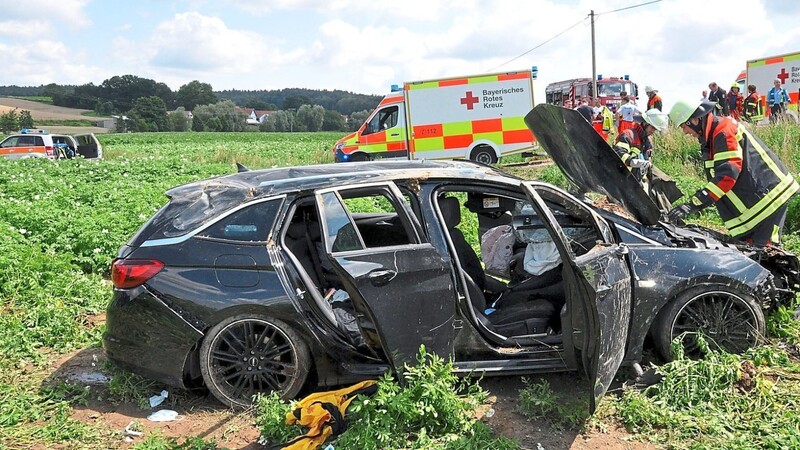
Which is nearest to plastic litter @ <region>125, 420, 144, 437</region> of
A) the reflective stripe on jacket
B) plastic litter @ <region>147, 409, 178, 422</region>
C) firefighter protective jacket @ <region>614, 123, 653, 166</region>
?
plastic litter @ <region>147, 409, 178, 422</region>

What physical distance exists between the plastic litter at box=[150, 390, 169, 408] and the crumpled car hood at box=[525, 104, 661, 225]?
3.14 metres

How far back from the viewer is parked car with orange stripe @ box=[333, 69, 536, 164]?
17656 millimetres

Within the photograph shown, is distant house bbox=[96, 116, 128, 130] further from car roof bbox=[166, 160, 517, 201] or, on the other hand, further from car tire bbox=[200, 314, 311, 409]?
car tire bbox=[200, 314, 311, 409]

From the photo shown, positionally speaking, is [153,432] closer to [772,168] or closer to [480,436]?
[480,436]

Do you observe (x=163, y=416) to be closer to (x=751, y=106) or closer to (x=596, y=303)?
(x=596, y=303)

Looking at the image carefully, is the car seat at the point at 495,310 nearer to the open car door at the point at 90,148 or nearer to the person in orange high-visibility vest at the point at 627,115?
the person in orange high-visibility vest at the point at 627,115

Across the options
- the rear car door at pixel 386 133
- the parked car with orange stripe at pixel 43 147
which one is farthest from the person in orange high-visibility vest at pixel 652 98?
the parked car with orange stripe at pixel 43 147

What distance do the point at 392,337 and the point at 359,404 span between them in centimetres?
39

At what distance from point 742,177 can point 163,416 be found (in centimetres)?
475

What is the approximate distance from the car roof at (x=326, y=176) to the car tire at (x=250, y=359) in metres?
0.81

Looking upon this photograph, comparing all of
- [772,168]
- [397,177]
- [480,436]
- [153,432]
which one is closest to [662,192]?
[772,168]

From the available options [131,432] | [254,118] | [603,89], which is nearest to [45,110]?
[254,118]

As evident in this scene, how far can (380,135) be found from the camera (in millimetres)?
18578

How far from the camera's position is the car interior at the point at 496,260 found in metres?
4.20
